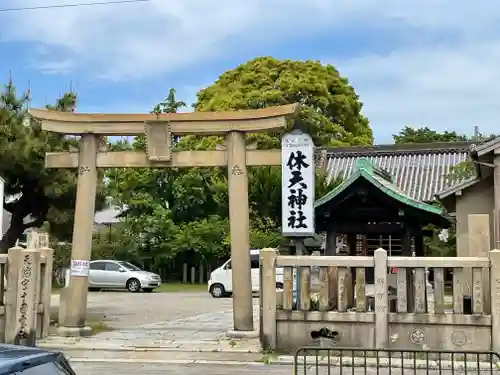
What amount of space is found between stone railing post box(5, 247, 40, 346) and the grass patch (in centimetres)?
1944

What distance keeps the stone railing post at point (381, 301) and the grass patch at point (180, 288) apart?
21.6m

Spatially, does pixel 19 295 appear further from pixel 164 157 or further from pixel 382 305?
pixel 382 305

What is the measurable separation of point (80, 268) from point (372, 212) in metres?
6.68

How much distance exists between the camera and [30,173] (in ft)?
57.0

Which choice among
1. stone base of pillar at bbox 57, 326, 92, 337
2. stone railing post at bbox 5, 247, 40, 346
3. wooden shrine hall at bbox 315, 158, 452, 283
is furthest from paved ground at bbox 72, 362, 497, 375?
wooden shrine hall at bbox 315, 158, 452, 283

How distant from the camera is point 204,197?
39.3m

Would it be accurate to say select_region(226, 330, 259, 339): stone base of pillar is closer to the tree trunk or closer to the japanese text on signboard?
the japanese text on signboard

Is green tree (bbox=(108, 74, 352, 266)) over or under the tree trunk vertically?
over

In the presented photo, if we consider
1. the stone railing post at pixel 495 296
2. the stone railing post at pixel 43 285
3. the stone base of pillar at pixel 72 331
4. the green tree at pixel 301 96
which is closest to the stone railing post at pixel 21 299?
the stone railing post at pixel 43 285

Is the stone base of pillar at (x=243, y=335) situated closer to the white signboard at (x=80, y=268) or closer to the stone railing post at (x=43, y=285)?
the white signboard at (x=80, y=268)

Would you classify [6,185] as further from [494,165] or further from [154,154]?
[494,165]

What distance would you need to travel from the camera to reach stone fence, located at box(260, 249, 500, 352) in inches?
469

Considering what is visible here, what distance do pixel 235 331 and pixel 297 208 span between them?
9.84 ft

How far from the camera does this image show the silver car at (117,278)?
3175cm
